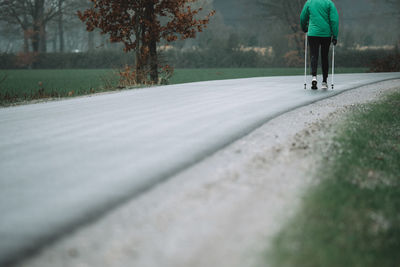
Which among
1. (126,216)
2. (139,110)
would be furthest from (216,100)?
(126,216)

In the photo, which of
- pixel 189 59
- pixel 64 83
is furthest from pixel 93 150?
pixel 189 59

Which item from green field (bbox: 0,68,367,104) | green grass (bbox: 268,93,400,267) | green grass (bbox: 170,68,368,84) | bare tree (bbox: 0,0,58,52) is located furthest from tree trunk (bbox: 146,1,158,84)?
bare tree (bbox: 0,0,58,52)

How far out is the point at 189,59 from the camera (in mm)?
37438

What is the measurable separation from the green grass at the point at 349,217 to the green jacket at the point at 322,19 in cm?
634

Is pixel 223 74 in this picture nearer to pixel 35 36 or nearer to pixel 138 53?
pixel 138 53

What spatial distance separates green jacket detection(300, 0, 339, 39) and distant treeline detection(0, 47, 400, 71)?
840 inches

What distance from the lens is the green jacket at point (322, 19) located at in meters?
10.4

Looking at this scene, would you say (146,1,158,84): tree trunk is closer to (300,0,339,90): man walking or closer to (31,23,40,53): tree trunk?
(300,0,339,90): man walking

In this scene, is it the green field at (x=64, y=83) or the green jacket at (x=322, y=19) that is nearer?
the green jacket at (x=322, y=19)

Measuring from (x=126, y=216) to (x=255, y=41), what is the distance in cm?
3867

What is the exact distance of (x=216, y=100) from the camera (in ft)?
28.6

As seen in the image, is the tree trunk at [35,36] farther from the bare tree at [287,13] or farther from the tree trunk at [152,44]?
the tree trunk at [152,44]

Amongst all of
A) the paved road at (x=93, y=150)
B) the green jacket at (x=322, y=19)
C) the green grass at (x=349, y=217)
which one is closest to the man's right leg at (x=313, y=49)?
the green jacket at (x=322, y=19)

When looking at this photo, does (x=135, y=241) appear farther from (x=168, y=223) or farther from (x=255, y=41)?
(x=255, y=41)
